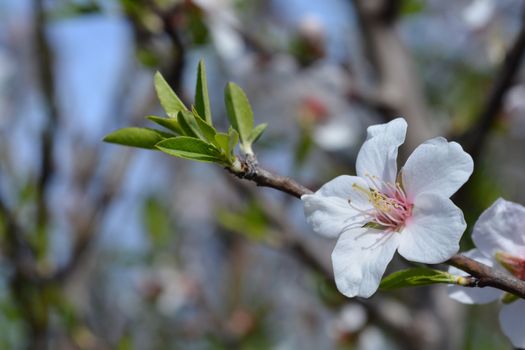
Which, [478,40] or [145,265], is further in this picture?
[145,265]

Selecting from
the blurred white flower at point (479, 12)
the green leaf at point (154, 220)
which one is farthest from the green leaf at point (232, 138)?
the green leaf at point (154, 220)

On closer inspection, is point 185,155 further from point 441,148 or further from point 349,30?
point 349,30

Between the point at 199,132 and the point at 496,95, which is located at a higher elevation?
the point at 199,132

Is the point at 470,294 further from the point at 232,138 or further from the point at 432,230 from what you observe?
the point at 232,138

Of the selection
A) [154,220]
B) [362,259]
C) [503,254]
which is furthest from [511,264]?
[154,220]

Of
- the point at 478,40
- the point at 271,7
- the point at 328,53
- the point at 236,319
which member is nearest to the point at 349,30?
the point at 328,53
